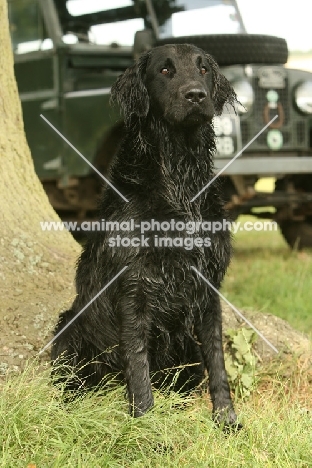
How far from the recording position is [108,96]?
7.10m

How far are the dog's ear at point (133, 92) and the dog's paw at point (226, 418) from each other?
4.73 feet

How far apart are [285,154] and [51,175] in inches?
95.3

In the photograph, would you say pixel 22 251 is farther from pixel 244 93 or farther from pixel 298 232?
pixel 298 232

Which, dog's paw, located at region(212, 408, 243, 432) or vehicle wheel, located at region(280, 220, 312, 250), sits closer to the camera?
dog's paw, located at region(212, 408, 243, 432)

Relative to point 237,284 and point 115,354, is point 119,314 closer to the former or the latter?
point 115,354

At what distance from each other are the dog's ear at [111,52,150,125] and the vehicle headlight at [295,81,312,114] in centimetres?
400

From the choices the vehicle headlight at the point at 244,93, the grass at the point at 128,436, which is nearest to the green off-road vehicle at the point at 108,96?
the vehicle headlight at the point at 244,93

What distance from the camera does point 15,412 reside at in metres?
2.97

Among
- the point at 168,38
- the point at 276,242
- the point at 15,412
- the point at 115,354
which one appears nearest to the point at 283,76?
the point at 168,38

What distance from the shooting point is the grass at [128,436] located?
9.37ft

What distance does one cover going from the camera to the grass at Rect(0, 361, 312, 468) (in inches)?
112

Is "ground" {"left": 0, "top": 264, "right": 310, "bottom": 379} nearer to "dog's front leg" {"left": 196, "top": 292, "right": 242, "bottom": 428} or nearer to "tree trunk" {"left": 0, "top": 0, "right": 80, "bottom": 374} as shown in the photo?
"tree trunk" {"left": 0, "top": 0, "right": 80, "bottom": 374}

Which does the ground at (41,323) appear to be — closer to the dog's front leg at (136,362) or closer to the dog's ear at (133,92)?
the dog's front leg at (136,362)

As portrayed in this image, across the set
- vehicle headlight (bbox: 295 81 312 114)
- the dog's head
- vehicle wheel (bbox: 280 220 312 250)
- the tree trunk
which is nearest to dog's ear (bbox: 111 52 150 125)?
the dog's head
